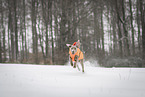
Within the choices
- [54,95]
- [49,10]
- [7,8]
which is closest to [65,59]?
[49,10]

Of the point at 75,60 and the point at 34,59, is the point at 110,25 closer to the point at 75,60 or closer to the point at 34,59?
the point at 34,59

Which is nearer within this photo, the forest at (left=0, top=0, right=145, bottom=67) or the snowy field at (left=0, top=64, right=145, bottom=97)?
the snowy field at (left=0, top=64, right=145, bottom=97)

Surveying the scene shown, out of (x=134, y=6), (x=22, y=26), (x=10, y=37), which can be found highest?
(x=134, y=6)

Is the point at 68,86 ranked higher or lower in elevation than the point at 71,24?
lower

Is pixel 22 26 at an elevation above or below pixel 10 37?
above

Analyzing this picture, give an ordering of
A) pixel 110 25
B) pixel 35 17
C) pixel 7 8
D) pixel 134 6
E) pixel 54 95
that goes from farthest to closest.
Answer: pixel 110 25 < pixel 7 8 < pixel 134 6 < pixel 35 17 < pixel 54 95

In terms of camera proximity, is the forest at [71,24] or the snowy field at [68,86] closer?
the snowy field at [68,86]

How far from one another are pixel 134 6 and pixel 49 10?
37.1 feet

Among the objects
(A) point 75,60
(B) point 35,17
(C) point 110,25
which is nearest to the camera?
(A) point 75,60

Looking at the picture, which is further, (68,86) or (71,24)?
(71,24)

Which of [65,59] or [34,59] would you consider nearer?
[65,59]

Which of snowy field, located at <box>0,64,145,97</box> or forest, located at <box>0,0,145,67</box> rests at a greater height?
forest, located at <box>0,0,145,67</box>

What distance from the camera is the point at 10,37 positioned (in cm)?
2167

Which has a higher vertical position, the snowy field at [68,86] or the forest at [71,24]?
the forest at [71,24]
